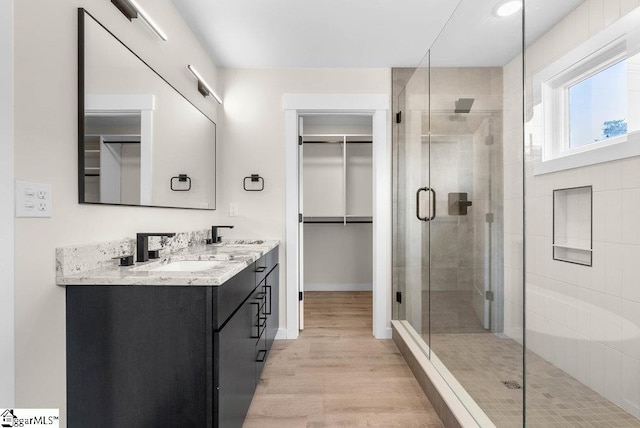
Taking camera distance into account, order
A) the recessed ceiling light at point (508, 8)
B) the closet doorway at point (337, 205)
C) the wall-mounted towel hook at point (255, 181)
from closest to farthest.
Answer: the recessed ceiling light at point (508, 8)
the wall-mounted towel hook at point (255, 181)
the closet doorway at point (337, 205)

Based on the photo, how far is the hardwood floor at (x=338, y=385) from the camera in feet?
5.91

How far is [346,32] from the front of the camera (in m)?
2.46

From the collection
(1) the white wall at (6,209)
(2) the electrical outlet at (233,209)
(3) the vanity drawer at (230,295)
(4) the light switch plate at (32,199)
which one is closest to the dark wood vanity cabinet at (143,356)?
(3) the vanity drawer at (230,295)

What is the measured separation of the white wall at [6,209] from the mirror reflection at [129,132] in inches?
11.5

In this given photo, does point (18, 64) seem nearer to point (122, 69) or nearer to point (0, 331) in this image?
point (122, 69)

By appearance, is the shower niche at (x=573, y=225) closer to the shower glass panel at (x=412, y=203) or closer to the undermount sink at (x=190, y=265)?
the shower glass panel at (x=412, y=203)

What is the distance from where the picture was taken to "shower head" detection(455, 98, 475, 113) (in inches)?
69.6

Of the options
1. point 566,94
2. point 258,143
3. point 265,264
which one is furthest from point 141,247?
point 566,94

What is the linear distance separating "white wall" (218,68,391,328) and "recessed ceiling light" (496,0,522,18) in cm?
158

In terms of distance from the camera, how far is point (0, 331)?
1.01 metres

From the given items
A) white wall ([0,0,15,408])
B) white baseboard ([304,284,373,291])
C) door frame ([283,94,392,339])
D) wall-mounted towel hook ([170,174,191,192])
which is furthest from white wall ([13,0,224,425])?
white baseboard ([304,284,373,291])

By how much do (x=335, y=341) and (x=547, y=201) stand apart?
2074 millimetres

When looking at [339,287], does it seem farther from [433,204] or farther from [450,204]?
[450,204]

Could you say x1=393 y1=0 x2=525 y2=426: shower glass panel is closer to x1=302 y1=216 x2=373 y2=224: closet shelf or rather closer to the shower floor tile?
the shower floor tile
